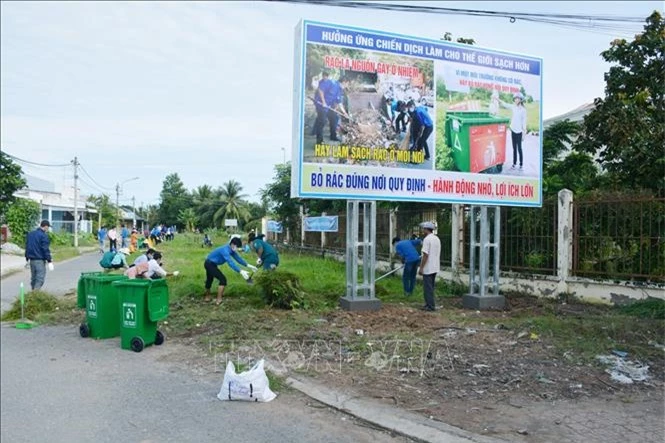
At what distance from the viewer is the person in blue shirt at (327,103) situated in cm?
909

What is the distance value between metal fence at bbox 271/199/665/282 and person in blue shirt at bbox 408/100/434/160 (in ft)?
11.6

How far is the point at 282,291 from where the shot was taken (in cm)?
1000

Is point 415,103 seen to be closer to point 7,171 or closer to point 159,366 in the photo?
point 159,366

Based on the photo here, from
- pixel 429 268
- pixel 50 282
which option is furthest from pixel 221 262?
pixel 50 282

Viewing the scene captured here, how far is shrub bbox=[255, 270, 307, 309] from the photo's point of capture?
32.8ft

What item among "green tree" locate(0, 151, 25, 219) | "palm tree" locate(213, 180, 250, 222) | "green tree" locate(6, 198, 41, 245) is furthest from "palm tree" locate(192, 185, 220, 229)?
"green tree" locate(0, 151, 25, 219)

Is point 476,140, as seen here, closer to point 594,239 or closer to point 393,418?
point 594,239

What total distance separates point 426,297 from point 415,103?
3476 mm

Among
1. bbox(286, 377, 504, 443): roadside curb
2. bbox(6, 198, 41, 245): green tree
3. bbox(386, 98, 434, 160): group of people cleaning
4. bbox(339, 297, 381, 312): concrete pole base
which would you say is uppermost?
bbox(386, 98, 434, 160): group of people cleaning

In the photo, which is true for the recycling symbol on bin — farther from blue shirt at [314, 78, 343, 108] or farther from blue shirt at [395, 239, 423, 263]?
blue shirt at [395, 239, 423, 263]

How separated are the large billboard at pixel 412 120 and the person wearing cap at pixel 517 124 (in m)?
0.02

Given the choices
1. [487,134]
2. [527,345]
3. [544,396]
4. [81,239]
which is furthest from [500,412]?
[81,239]

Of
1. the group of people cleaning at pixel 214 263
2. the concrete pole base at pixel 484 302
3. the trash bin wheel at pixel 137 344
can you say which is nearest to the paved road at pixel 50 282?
the group of people cleaning at pixel 214 263

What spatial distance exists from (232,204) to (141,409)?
58618 mm
